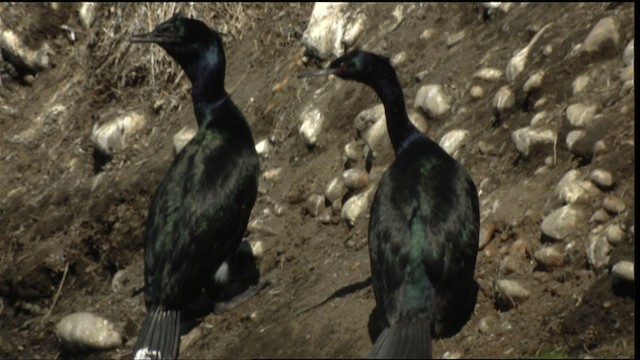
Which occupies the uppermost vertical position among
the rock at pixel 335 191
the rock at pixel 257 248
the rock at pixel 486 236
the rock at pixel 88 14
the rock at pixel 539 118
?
the rock at pixel 88 14

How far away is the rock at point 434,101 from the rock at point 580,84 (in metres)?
1.05

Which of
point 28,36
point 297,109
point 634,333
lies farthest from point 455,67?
point 28,36

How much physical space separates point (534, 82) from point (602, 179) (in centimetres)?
139

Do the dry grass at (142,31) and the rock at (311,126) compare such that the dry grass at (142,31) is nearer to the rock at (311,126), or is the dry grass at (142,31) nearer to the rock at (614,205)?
the rock at (311,126)

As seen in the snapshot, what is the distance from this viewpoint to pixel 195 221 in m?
8.88

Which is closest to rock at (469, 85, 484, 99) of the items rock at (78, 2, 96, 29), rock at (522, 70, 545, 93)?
rock at (522, 70, 545, 93)

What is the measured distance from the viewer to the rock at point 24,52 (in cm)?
1306

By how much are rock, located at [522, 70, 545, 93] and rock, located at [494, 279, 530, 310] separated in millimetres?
1880

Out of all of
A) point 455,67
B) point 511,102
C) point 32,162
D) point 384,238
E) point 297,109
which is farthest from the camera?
point 32,162

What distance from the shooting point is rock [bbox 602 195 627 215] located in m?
7.66

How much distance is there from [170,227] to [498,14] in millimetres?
2965

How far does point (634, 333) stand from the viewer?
22.3 ft

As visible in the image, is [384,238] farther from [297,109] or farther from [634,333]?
[297,109]

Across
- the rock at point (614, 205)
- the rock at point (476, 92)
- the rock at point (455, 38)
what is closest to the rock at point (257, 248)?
the rock at point (476, 92)
